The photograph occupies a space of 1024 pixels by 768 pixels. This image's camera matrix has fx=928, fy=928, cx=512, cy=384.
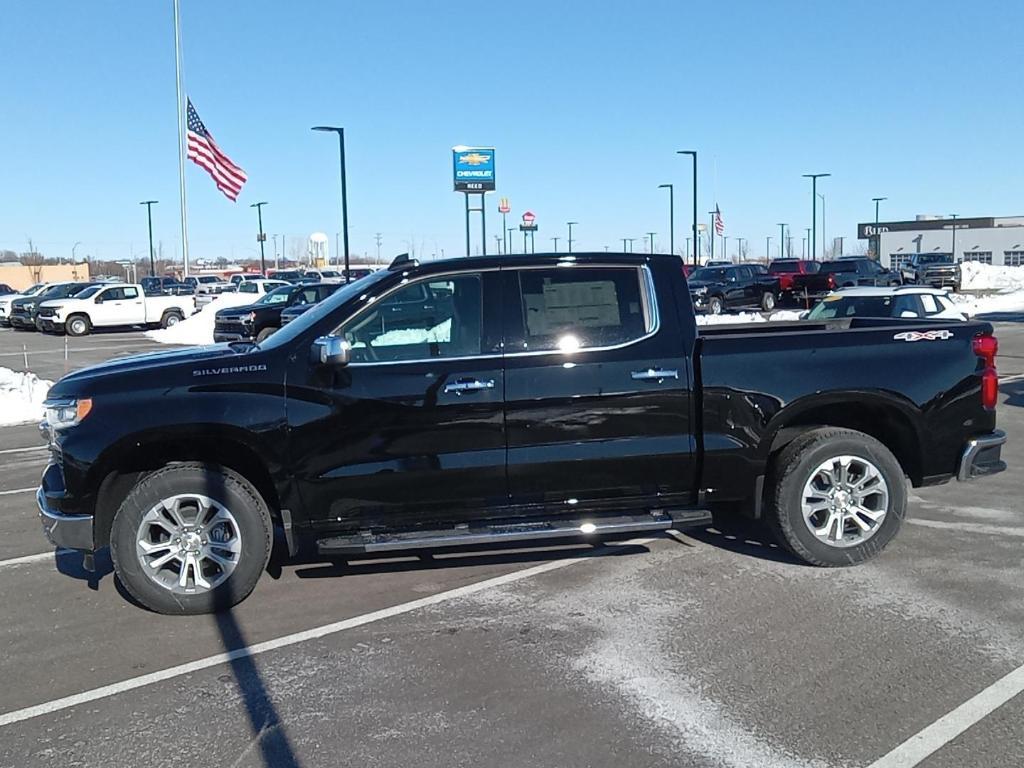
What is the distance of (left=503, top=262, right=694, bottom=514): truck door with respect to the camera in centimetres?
538

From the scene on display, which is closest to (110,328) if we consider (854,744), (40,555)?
(40,555)

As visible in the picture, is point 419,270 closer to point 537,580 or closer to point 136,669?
point 537,580

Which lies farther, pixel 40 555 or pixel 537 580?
pixel 40 555

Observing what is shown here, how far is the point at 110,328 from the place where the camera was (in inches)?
1363

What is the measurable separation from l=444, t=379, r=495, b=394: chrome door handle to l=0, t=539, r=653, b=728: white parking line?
3.95 ft

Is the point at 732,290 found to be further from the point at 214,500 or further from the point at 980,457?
the point at 214,500

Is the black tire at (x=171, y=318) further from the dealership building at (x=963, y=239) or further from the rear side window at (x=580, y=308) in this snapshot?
the dealership building at (x=963, y=239)

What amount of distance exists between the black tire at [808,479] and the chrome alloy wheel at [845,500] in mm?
27

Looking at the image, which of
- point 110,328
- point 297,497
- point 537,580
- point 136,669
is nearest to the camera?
point 136,669

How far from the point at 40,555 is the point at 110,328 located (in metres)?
30.7

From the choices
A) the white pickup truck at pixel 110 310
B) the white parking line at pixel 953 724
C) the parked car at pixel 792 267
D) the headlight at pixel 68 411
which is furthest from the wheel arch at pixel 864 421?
the white pickup truck at pixel 110 310

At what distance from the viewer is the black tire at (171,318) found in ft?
111

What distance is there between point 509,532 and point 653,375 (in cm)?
125

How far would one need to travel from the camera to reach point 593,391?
541 centimetres
